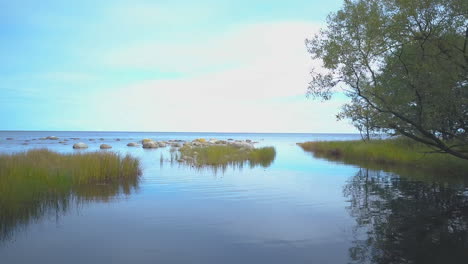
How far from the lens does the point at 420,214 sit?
10969 millimetres

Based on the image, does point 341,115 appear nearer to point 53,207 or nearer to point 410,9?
point 410,9

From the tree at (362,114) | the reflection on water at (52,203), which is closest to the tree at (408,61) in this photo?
the tree at (362,114)

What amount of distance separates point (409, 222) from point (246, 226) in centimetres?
526

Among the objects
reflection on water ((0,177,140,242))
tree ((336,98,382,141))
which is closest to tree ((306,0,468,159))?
tree ((336,98,382,141))

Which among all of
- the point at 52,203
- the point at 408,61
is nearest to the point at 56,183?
the point at 52,203

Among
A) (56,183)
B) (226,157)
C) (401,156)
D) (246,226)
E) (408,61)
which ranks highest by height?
(408,61)

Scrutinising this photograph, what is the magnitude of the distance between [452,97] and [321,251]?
940 cm

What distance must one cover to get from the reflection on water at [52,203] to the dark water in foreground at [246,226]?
Result: 0.05m

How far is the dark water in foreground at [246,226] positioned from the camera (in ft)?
24.6

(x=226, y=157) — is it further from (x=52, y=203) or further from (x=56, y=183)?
(x=52, y=203)

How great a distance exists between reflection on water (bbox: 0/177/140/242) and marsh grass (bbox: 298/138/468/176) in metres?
14.7

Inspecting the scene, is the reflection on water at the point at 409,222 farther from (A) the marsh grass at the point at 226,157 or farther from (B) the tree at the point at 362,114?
(A) the marsh grass at the point at 226,157

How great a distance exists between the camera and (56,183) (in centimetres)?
1258

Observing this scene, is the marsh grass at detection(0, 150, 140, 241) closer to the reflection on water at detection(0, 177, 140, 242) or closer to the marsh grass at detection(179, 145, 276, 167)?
the reflection on water at detection(0, 177, 140, 242)
